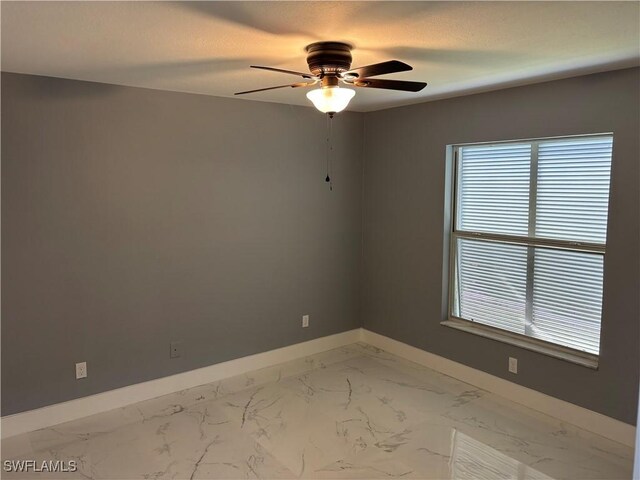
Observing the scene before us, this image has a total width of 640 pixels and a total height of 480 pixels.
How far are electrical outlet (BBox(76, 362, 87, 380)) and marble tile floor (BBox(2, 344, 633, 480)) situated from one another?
0.30 meters

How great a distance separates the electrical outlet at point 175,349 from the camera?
3.81 metres

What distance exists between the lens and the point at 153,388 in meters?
3.73

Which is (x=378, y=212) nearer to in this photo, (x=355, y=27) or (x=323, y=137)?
(x=323, y=137)

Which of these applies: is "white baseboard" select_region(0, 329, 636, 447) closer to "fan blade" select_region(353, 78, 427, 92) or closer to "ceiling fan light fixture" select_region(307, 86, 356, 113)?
"fan blade" select_region(353, 78, 427, 92)

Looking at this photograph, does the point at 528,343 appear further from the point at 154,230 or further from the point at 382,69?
the point at 154,230

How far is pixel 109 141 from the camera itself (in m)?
3.38

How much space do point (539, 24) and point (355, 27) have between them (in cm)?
78

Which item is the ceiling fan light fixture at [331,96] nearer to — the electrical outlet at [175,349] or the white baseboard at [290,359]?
the electrical outlet at [175,349]

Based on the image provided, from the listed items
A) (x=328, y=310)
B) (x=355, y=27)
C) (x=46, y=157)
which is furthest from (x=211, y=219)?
(x=355, y=27)

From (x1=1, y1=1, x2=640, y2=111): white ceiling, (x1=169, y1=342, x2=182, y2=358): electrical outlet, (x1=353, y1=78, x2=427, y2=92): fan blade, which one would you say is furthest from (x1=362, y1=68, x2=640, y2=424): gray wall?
(x1=169, y1=342, x2=182, y2=358): electrical outlet

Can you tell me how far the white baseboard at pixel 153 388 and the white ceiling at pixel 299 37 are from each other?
2.22 metres

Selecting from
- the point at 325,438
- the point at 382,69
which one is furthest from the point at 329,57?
the point at 325,438

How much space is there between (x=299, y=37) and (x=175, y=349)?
8.65 feet

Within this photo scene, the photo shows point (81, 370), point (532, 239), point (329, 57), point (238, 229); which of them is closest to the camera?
point (329, 57)
